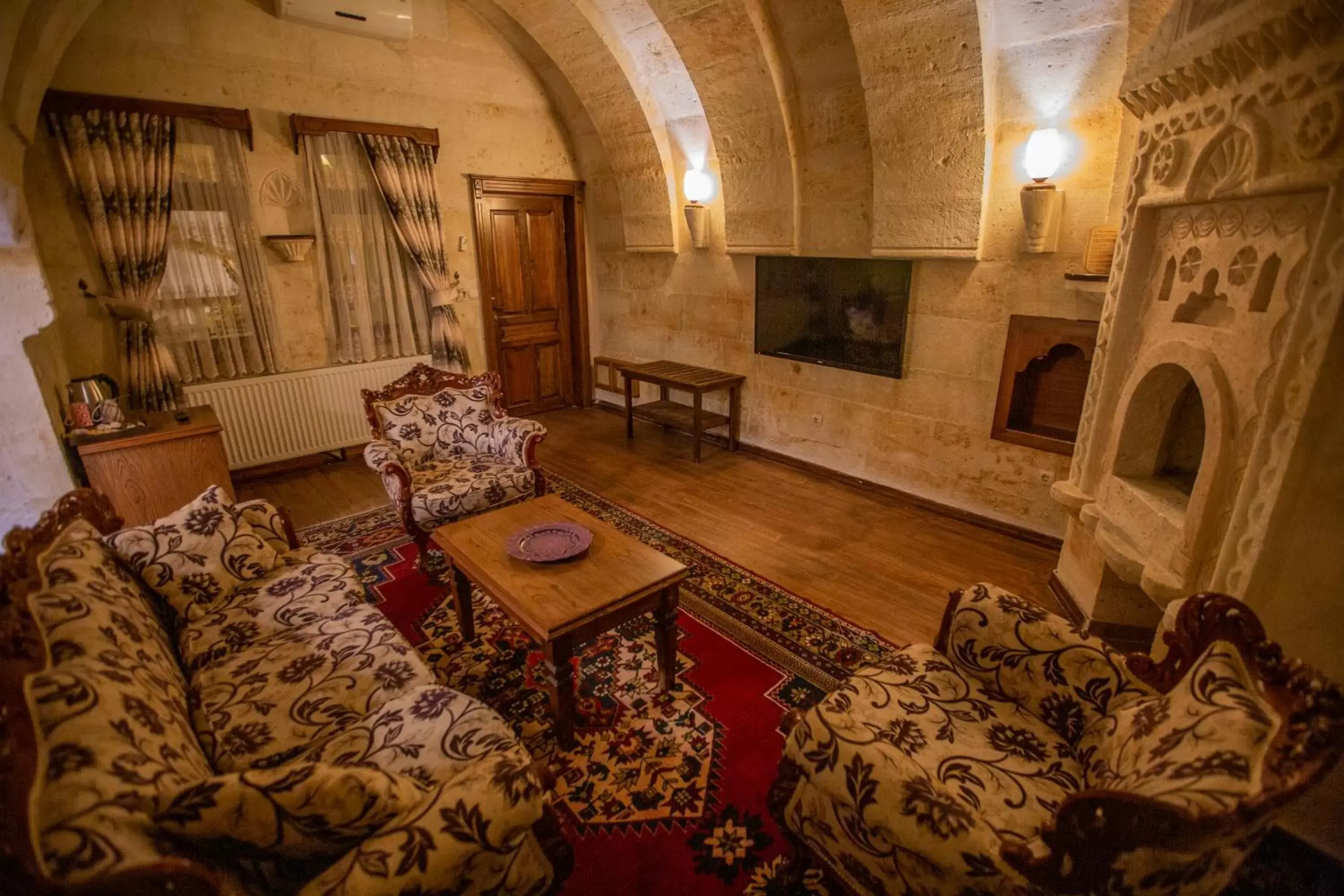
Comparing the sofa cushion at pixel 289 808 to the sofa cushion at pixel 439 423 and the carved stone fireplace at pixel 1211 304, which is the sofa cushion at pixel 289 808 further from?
the sofa cushion at pixel 439 423

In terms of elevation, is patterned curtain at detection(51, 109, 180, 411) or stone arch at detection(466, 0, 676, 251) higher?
stone arch at detection(466, 0, 676, 251)

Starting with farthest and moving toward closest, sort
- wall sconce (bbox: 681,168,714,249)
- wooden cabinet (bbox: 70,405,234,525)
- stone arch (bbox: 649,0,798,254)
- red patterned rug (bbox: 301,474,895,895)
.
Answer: wall sconce (bbox: 681,168,714,249), stone arch (bbox: 649,0,798,254), wooden cabinet (bbox: 70,405,234,525), red patterned rug (bbox: 301,474,895,895)

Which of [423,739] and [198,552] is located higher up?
[198,552]

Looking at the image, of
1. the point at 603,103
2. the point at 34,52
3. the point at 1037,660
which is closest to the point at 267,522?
the point at 34,52

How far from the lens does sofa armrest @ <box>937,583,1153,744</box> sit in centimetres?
149

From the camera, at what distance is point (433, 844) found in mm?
1103

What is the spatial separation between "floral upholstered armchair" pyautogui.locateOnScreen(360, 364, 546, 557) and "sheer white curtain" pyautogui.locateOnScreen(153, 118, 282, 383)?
1531 millimetres

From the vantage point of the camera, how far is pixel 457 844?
112 centimetres

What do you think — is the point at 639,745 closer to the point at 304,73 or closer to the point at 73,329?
the point at 73,329

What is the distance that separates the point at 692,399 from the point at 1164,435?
11.5 feet

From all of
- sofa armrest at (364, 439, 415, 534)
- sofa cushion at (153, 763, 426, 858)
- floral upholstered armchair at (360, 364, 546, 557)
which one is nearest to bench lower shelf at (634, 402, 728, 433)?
floral upholstered armchair at (360, 364, 546, 557)

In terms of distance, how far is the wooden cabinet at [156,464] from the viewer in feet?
9.88

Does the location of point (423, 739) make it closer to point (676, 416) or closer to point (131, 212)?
point (676, 416)

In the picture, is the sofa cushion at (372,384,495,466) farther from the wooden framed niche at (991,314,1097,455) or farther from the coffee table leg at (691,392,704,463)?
the wooden framed niche at (991,314,1097,455)
